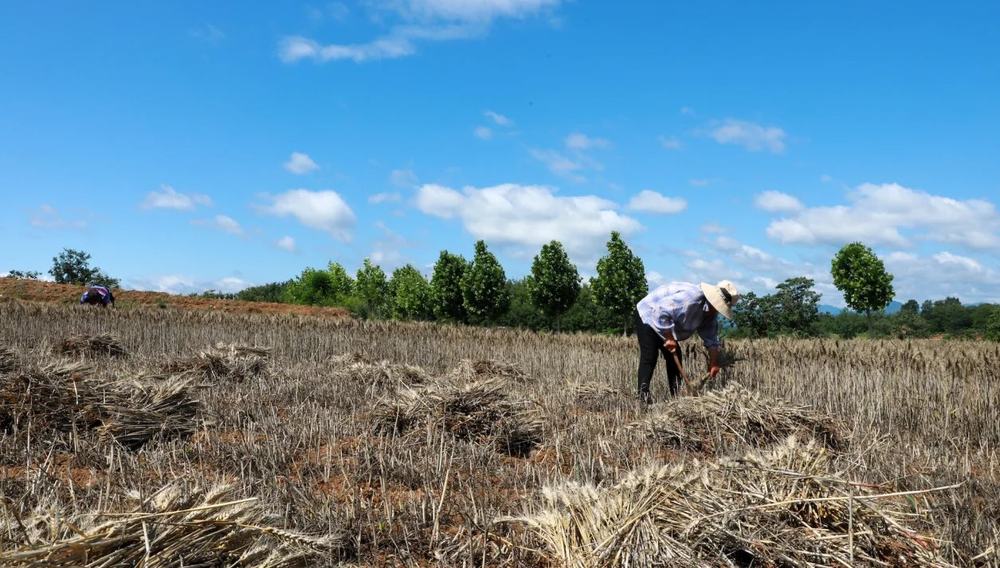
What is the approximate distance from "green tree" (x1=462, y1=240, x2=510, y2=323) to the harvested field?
25.2 m

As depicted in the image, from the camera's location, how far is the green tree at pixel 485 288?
1334 inches

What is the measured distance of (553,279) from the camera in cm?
3088

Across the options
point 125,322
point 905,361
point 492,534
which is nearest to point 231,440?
point 492,534

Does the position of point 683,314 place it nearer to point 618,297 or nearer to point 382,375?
point 382,375

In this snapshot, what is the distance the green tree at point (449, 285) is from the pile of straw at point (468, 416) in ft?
104

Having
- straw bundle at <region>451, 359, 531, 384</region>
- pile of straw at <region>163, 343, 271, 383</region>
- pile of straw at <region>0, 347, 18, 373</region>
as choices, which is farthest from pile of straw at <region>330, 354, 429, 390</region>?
pile of straw at <region>0, 347, 18, 373</region>

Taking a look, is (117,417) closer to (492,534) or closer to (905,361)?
(492,534)

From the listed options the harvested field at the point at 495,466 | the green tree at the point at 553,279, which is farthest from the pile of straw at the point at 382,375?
the green tree at the point at 553,279

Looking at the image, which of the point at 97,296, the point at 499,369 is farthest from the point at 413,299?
the point at 499,369

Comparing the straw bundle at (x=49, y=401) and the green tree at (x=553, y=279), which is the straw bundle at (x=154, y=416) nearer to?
the straw bundle at (x=49, y=401)

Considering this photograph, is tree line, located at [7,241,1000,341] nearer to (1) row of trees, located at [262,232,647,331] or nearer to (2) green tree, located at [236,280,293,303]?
(1) row of trees, located at [262,232,647,331]

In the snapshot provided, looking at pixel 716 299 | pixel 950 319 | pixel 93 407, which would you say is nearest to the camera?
pixel 93 407

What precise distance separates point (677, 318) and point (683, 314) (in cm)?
7

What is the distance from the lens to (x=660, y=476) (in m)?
2.50
